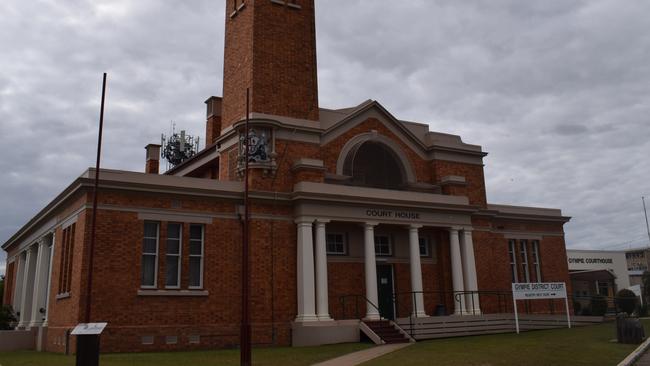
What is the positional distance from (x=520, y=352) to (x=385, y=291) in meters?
10.8

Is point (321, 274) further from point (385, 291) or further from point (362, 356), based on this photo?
point (362, 356)

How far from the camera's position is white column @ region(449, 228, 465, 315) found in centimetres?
2631

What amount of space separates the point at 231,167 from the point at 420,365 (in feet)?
45.6

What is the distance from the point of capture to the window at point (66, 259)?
2164 centimetres

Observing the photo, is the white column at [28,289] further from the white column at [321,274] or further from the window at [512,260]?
the window at [512,260]

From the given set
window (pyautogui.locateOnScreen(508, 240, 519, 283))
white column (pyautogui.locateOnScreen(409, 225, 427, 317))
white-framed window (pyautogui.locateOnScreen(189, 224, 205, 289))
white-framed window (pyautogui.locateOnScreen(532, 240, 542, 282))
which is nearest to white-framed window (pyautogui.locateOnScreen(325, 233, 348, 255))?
white column (pyautogui.locateOnScreen(409, 225, 427, 317))

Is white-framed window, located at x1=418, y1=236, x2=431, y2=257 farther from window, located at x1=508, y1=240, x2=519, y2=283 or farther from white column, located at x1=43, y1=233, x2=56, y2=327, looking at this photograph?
white column, located at x1=43, y1=233, x2=56, y2=327

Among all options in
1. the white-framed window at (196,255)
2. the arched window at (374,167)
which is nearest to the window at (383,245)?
the arched window at (374,167)

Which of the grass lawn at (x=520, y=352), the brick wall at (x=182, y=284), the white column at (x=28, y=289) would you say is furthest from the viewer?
the white column at (x=28, y=289)

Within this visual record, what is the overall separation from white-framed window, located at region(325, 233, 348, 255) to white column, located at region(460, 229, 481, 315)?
18.6ft

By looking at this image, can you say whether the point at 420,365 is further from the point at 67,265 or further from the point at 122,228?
the point at 67,265

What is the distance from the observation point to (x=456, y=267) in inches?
1045

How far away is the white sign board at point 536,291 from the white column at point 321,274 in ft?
24.3

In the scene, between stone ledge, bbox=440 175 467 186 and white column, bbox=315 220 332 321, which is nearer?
white column, bbox=315 220 332 321
